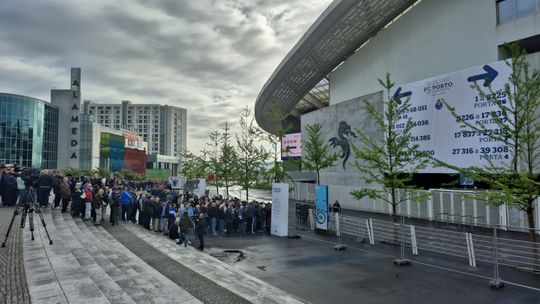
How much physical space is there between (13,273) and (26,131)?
6839 cm

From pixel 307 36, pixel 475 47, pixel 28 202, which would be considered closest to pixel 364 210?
pixel 475 47

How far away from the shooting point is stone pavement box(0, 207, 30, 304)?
22.2 ft

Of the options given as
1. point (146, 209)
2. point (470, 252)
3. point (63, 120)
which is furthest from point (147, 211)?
point (63, 120)

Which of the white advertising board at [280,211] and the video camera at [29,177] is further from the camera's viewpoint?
the white advertising board at [280,211]

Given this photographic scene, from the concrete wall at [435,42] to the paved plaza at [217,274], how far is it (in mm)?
19123

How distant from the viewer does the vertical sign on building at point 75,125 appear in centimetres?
7456

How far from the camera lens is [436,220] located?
22.5m

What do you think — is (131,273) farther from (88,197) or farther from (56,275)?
(88,197)

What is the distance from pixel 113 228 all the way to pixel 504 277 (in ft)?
49.7

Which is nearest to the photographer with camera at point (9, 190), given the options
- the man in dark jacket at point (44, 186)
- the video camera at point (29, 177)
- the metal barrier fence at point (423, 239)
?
A: the man in dark jacket at point (44, 186)

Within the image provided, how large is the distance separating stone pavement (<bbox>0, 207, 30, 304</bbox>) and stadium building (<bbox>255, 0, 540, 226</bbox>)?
20104 mm

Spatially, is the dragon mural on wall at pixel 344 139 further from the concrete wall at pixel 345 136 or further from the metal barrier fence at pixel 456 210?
the metal barrier fence at pixel 456 210

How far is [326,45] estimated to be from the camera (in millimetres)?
39031

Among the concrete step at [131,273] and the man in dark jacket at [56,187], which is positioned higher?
the man in dark jacket at [56,187]
